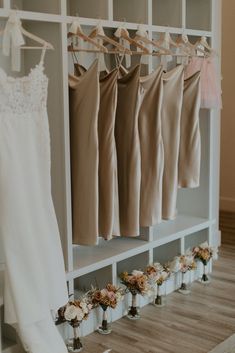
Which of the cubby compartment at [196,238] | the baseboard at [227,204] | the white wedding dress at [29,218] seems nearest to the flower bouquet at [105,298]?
the white wedding dress at [29,218]

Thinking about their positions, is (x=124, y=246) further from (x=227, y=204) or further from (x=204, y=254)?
(x=227, y=204)

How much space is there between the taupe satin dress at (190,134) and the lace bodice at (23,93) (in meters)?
1.28

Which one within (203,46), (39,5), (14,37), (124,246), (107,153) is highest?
(39,5)

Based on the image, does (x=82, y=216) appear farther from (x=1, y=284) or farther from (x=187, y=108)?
(x=187, y=108)

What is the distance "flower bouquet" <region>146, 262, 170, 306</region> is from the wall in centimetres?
299

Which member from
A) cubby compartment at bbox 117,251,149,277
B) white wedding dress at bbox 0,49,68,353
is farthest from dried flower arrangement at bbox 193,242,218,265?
white wedding dress at bbox 0,49,68,353

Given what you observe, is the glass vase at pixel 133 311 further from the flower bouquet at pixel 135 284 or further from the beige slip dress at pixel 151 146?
the beige slip dress at pixel 151 146

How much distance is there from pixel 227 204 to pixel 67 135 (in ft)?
12.8

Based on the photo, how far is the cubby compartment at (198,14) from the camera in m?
3.89

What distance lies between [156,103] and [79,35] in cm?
63

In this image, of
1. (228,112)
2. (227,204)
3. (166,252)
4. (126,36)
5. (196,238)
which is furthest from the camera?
(227,204)

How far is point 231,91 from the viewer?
20.3ft

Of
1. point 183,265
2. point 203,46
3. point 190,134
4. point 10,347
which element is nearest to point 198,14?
point 203,46

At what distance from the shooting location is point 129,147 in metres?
3.13
